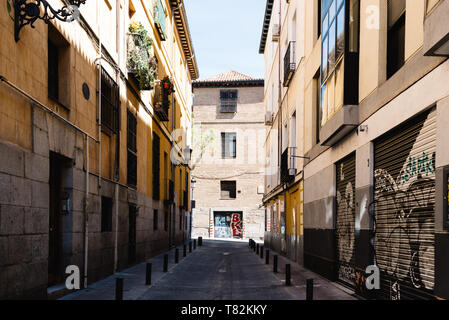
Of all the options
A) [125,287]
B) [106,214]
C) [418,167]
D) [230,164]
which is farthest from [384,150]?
[230,164]

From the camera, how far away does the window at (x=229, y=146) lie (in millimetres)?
45406

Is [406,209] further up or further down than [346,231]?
further up

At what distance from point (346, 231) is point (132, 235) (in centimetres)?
847

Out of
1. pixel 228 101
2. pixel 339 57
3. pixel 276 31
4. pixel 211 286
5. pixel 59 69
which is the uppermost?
pixel 276 31

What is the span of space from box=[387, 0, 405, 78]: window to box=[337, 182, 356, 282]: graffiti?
11.2 feet

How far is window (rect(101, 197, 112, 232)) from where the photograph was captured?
Result: 13.9m

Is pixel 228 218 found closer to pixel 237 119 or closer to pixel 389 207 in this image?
pixel 237 119

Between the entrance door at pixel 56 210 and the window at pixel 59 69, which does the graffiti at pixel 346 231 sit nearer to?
the entrance door at pixel 56 210

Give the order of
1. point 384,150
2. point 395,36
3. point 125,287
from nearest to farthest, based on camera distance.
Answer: point 384,150
point 395,36
point 125,287

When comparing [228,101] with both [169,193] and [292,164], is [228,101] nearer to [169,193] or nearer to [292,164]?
[169,193]

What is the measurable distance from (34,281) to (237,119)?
38.2 metres

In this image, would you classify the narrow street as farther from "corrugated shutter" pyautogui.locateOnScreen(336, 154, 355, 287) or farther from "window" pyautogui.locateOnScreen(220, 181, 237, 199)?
"window" pyautogui.locateOnScreen(220, 181, 237, 199)

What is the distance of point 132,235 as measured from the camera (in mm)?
17578

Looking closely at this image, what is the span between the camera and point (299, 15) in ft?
66.9
